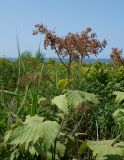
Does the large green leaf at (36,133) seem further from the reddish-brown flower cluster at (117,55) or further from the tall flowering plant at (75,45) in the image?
the reddish-brown flower cluster at (117,55)

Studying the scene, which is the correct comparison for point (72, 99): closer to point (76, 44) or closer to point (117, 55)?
point (76, 44)

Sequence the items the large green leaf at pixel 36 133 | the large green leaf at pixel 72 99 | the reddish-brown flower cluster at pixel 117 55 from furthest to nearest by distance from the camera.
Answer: the reddish-brown flower cluster at pixel 117 55, the large green leaf at pixel 72 99, the large green leaf at pixel 36 133

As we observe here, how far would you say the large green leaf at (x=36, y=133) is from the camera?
2.46 metres

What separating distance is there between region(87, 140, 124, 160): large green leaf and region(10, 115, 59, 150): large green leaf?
31cm

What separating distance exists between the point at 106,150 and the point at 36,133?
0.46 metres

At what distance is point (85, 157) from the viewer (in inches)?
177

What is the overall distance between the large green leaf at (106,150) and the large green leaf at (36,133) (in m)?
0.31

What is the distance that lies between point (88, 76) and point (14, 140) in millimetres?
3904

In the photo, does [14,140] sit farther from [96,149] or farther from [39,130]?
[96,149]

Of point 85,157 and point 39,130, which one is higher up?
point 39,130

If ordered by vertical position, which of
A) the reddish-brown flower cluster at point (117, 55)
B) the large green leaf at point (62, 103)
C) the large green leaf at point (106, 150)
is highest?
the reddish-brown flower cluster at point (117, 55)

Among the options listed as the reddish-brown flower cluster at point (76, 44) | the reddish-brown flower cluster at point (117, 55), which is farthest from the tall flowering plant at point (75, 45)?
the reddish-brown flower cluster at point (117, 55)

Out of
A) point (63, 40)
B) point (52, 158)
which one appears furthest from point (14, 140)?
point (63, 40)

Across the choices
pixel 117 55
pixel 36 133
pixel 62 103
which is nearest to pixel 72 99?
pixel 62 103
